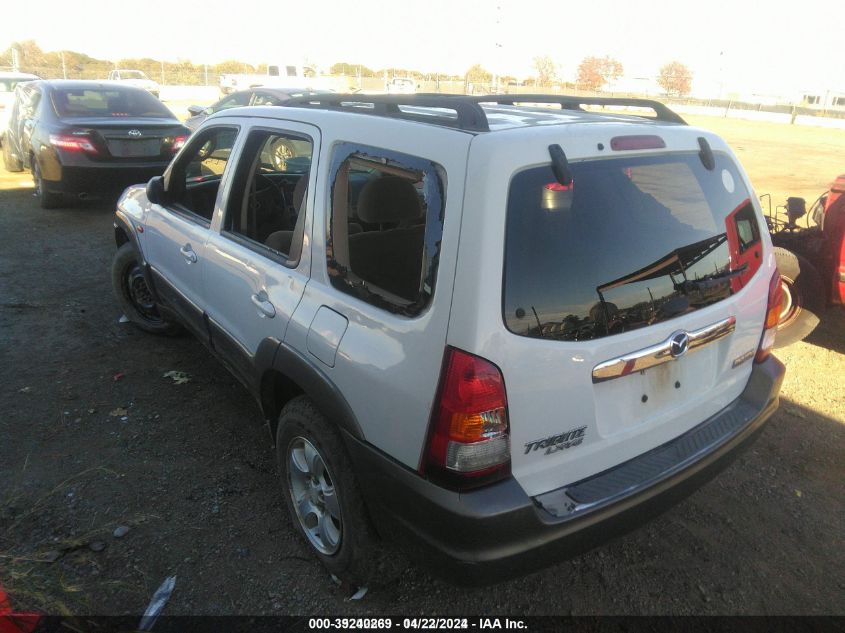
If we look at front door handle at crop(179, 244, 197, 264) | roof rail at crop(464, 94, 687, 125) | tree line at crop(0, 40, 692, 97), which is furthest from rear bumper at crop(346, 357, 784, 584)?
tree line at crop(0, 40, 692, 97)

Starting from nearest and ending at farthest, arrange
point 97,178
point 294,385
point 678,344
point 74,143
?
point 678,344
point 294,385
point 74,143
point 97,178

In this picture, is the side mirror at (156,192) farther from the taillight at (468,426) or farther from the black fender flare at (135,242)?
the taillight at (468,426)

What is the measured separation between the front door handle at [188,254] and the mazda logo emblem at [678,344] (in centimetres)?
255

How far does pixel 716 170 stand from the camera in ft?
7.84

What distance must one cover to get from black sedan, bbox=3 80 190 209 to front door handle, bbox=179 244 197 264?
511cm

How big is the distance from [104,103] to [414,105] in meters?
8.06

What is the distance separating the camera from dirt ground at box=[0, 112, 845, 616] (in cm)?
242

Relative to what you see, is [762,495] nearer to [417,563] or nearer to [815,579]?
Answer: [815,579]

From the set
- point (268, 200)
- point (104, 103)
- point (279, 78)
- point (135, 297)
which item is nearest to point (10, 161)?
point (104, 103)

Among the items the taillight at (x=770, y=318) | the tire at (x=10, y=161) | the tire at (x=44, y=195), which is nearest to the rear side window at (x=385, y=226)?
the taillight at (x=770, y=318)

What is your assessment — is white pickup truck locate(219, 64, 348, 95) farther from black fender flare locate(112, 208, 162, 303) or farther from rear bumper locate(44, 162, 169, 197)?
black fender flare locate(112, 208, 162, 303)

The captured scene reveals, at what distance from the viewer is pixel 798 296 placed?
4.61m

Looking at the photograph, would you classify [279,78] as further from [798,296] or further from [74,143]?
[798,296]

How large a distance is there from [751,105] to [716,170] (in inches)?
1720
